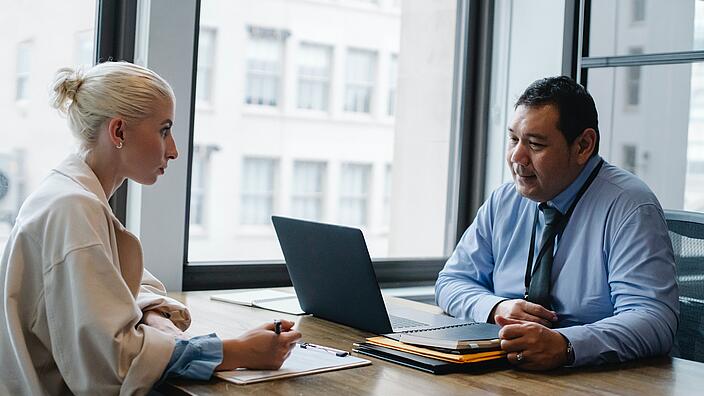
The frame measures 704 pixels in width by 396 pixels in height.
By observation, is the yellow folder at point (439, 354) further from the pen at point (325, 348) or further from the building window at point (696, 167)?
the building window at point (696, 167)

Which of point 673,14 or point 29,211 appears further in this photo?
point 673,14

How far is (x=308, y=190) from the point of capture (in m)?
3.15

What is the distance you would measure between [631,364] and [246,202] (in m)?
1.54

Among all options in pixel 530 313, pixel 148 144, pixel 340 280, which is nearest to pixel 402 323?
pixel 340 280

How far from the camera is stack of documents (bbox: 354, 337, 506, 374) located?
1.68m

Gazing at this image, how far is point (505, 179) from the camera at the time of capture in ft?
11.2

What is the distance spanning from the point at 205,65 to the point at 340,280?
1.13m

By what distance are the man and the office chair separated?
188 mm

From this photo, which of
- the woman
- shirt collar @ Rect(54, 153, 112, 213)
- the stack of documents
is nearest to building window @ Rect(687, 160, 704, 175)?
the stack of documents

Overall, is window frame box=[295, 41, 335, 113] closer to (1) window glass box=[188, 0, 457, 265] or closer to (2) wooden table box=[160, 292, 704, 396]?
(1) window glass box=[188, 0, 457, 265]

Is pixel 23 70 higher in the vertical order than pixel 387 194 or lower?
higher

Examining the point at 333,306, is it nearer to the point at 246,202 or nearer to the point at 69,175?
the point at 69,175

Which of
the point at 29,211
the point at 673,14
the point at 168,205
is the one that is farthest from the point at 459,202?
the point at 29,211

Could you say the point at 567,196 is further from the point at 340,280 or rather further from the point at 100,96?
the point at 100,96
